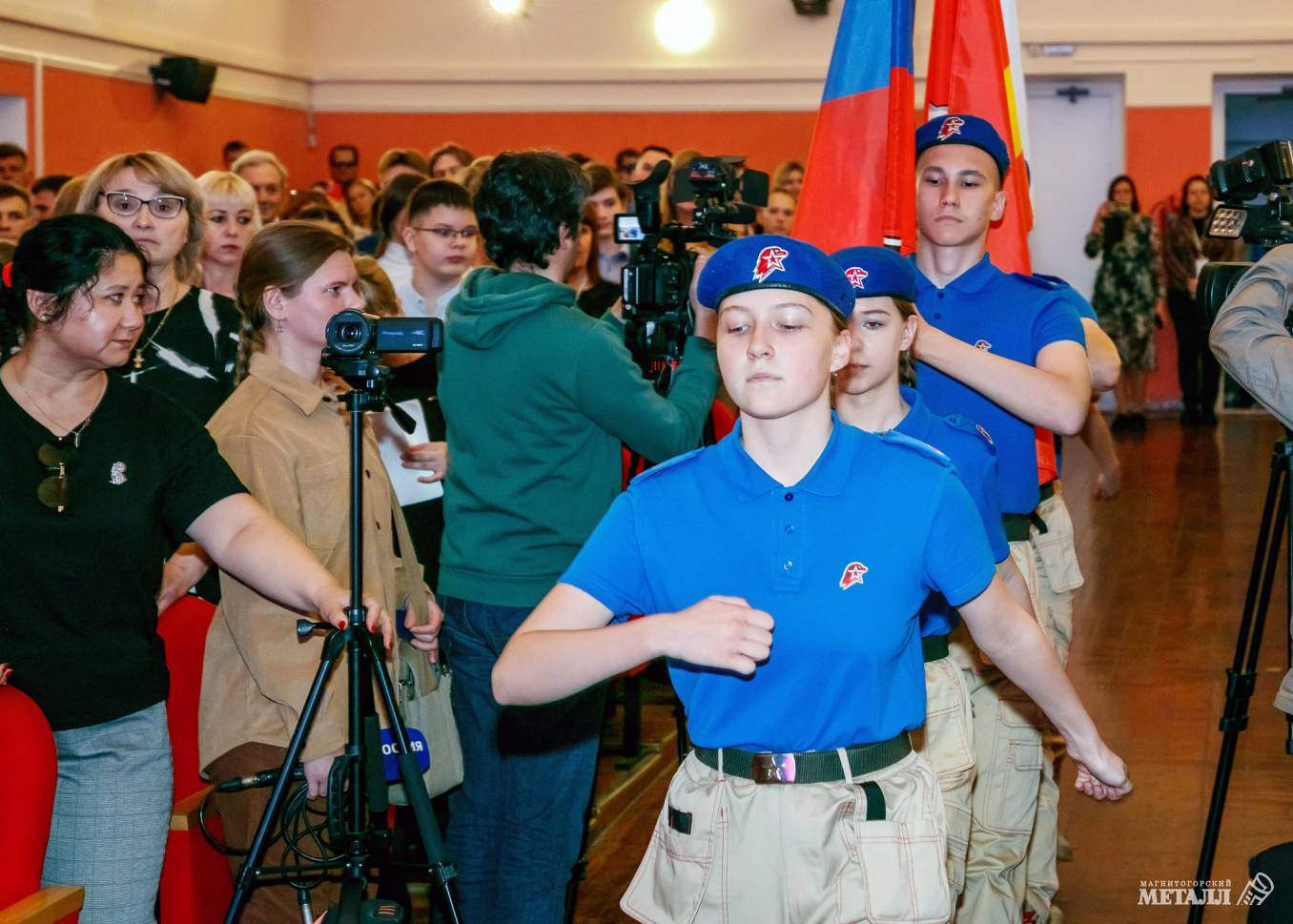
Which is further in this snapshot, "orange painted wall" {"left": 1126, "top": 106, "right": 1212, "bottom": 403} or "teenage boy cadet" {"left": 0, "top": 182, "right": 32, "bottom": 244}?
"orange painted wall" {"left": 1126, "top": 106, "right": 1212, "bottom": 403}

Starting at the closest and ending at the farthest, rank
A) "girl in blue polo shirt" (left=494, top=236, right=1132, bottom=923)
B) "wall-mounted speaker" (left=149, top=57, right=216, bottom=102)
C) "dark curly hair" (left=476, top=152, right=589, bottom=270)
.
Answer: "girl in blue polo shirt" (left=494, top=236, right=1132, bottom=923) → "dark curly hair" (left=476, top=152, right=589, bottom=270) → "wall-mounted speaker" (left=149, top=57, right=216, bottom=102)

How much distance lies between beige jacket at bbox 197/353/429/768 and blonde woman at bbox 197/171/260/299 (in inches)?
74.3

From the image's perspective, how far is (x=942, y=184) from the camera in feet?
10.8

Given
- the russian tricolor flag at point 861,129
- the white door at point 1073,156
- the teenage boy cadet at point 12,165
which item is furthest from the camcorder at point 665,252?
the white door at point 1073,156

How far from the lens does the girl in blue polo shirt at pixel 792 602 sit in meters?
2.06

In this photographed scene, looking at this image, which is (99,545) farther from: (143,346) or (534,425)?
(143,346)

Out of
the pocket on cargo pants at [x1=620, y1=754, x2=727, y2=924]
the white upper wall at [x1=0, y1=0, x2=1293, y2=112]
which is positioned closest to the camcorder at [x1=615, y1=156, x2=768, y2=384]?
the pocket on cargo pants at [x1=620, y1=754, x2=727, y2=924]

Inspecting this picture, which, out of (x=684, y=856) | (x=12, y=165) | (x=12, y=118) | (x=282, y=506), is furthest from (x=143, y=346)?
(x=12, y=118)

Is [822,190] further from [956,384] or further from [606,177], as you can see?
[606,177]

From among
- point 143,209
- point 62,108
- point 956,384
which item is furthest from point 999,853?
point 62,108

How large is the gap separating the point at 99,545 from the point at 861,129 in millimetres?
1940

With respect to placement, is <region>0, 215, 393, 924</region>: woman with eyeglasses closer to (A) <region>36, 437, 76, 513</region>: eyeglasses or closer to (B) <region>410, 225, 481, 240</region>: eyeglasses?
(A) <region>36, 437, 76, 513</region>: eyeglasses

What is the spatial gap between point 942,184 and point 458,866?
179 centimetres

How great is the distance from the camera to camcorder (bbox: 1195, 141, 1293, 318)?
3180 mm
